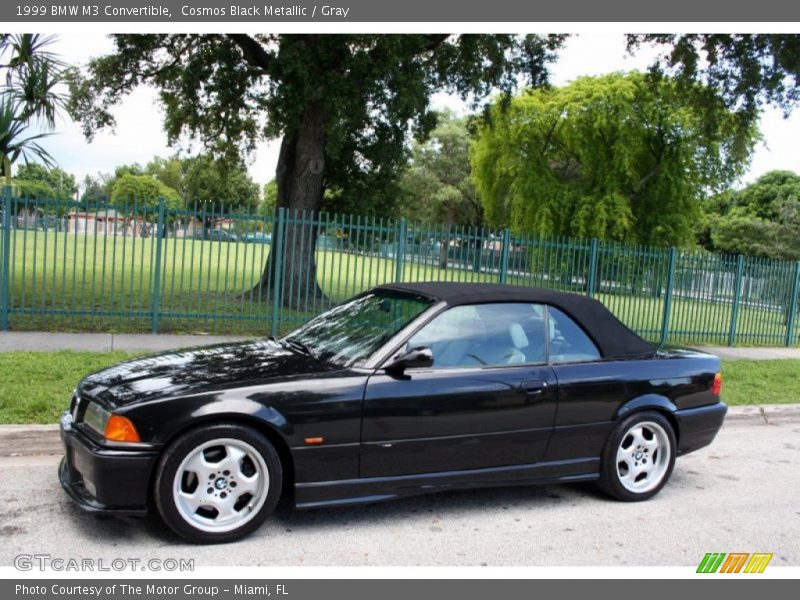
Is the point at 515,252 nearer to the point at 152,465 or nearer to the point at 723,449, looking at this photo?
the point at 723,449

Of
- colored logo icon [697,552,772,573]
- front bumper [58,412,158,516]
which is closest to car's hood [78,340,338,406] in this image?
front bumper [58,412,158,516]

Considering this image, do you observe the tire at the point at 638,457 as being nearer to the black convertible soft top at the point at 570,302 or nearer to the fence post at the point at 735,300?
the black convertible soft top at the point at 570,302

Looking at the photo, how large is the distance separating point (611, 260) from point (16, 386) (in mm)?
10768

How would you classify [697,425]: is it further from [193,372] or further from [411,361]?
[193,372]

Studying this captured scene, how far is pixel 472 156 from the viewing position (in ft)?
133

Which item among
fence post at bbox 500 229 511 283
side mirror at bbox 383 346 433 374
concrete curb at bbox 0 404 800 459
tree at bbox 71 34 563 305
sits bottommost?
concrete curb at bbox 0 404 800 459

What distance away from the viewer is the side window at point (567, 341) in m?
4.90

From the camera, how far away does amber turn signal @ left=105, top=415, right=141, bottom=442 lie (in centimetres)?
375

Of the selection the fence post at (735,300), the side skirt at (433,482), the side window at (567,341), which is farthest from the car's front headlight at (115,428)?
the fence post at (735,300)

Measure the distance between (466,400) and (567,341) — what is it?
1.03 meters

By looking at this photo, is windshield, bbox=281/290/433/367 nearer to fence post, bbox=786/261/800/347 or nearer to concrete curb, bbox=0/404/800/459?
concrete curb, bbox=0/404/800/459

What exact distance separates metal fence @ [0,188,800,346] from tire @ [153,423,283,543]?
6.32 m

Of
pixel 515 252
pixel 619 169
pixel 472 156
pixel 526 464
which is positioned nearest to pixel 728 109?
pixel 515 252

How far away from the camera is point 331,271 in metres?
12.5
